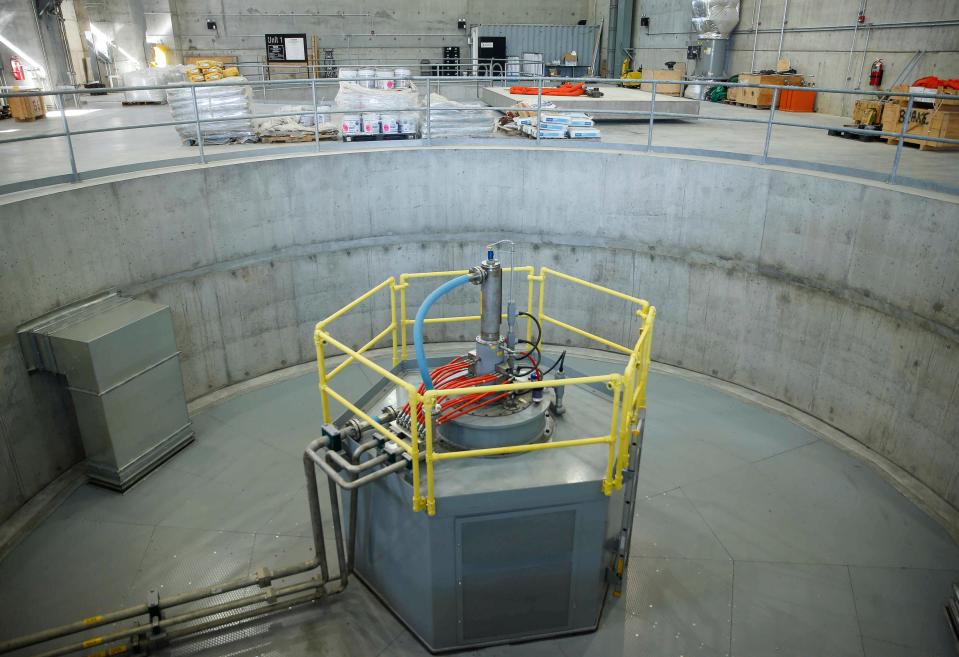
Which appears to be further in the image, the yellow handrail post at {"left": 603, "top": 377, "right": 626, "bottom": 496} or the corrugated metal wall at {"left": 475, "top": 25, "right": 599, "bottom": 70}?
the corrugated metal wall at {"left": 475, "top": 25, "right": 599, "bottom": 70}

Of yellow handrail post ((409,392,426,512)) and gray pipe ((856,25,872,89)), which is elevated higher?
gray pipe ((856,25,872,89))

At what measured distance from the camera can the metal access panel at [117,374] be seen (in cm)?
626

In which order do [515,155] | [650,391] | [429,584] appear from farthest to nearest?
[515,155] < [650,391] < [429,584]

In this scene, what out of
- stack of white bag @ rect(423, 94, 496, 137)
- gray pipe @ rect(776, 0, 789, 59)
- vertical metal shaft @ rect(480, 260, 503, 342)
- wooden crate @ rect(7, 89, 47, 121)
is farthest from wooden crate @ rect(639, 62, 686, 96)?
vertical metal shaft @ rect(480, 260, 503, 342)

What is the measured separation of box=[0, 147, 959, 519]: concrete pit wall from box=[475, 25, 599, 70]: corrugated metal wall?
46.1 ft

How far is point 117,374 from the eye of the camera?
642 centimetres

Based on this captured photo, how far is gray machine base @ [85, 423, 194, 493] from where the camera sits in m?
6.66

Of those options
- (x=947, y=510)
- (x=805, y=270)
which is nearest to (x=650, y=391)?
(x=805, y=270)

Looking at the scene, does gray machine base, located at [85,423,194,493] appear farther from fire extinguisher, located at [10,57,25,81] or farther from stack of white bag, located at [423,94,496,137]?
fire extinguisher, located at [10,57,25,81]

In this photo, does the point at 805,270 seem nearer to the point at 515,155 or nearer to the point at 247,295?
the point at 515,155

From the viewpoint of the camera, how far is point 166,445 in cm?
716

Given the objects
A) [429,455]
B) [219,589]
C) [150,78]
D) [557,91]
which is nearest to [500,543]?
[429,455]

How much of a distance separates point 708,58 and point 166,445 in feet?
53.2

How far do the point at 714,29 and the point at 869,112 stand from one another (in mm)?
6658
